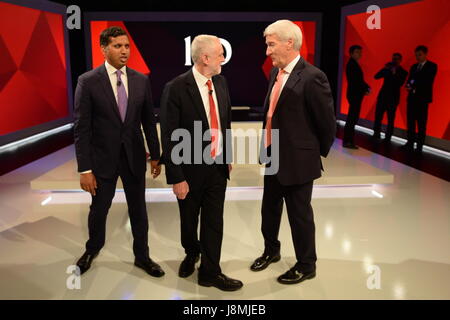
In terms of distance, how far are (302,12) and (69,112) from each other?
19.4 ft

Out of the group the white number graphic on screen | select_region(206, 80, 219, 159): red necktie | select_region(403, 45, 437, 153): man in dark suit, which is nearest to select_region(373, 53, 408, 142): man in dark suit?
select_region(403, 45, 437, 153): man in dark suit

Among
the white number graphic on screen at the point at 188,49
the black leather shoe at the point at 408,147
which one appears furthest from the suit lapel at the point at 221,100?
the white number graphic on screen at the point at 188,49

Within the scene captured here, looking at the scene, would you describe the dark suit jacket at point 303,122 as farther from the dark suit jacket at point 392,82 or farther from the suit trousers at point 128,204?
the dark suit jacket at point 392,82

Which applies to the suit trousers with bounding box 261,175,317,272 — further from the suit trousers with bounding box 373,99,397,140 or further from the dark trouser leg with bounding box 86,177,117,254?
the suit trousers with bounding box 373,99,397,140

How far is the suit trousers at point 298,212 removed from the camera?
2.79 m

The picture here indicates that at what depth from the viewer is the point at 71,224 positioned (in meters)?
3.98

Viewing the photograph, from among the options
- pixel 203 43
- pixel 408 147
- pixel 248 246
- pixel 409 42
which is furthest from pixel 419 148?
pixel 203 43

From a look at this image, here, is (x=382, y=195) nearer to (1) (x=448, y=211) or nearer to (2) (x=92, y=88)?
(1) (x=448, y=211)

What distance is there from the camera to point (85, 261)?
A: 304cm

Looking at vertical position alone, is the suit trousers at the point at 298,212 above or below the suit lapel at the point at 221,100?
below

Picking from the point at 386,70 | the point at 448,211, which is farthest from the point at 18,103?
the point at 448,211

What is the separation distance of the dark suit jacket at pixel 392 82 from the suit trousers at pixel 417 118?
0.56 meters

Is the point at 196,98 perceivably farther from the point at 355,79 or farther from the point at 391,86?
the point at 391,86

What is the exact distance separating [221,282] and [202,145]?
0.86 metres
